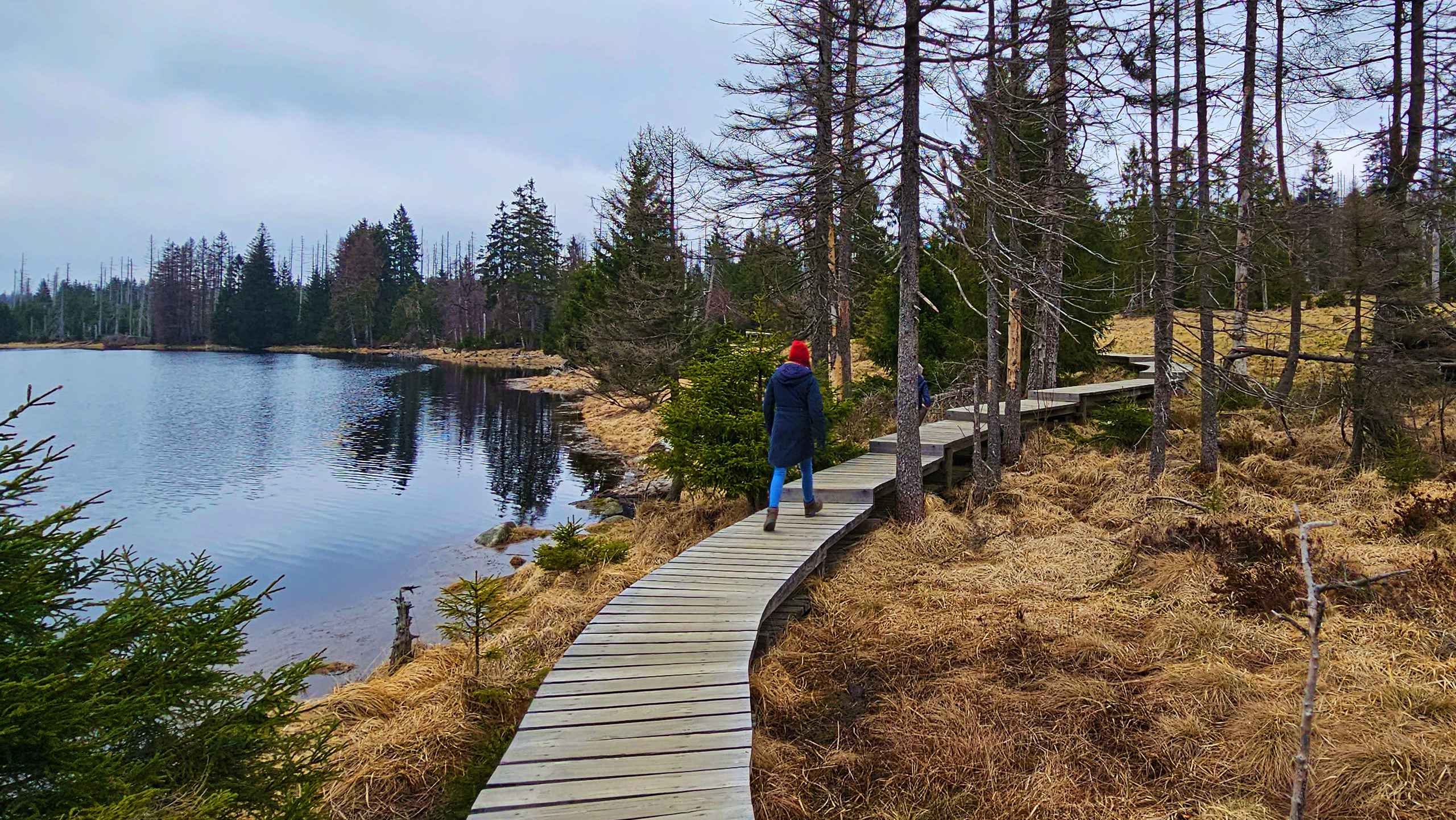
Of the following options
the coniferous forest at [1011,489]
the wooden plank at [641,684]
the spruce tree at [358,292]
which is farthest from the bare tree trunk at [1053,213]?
the spruce tree at [358,292]

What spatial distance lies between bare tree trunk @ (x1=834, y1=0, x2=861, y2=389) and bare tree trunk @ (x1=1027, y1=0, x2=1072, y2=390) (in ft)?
6.01

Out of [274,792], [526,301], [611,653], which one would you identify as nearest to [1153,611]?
[611,653]

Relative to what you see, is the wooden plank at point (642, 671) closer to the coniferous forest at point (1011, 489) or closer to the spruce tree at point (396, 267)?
the coniferous forest at point (1011, 489)

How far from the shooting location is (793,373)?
6875 mm

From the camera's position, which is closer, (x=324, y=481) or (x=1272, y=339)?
(x=324, y=481)

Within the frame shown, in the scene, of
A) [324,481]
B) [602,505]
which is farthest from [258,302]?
[602,505]

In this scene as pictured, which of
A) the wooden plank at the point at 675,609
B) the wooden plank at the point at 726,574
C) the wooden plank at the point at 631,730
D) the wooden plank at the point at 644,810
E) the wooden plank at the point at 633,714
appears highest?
the wooden plank at the point at 726,574

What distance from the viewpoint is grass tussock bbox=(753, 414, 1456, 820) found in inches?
139

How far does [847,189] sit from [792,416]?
2.85 metres

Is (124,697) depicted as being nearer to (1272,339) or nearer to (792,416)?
(792,416)

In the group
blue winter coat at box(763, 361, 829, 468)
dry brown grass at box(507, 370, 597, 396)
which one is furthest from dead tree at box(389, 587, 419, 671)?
dry brown grass at box(507, 370, 597, 396)

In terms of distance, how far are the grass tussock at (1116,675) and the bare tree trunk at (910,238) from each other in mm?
1186

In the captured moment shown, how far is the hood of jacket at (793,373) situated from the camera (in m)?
6.86

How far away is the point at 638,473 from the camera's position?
1777 cm
